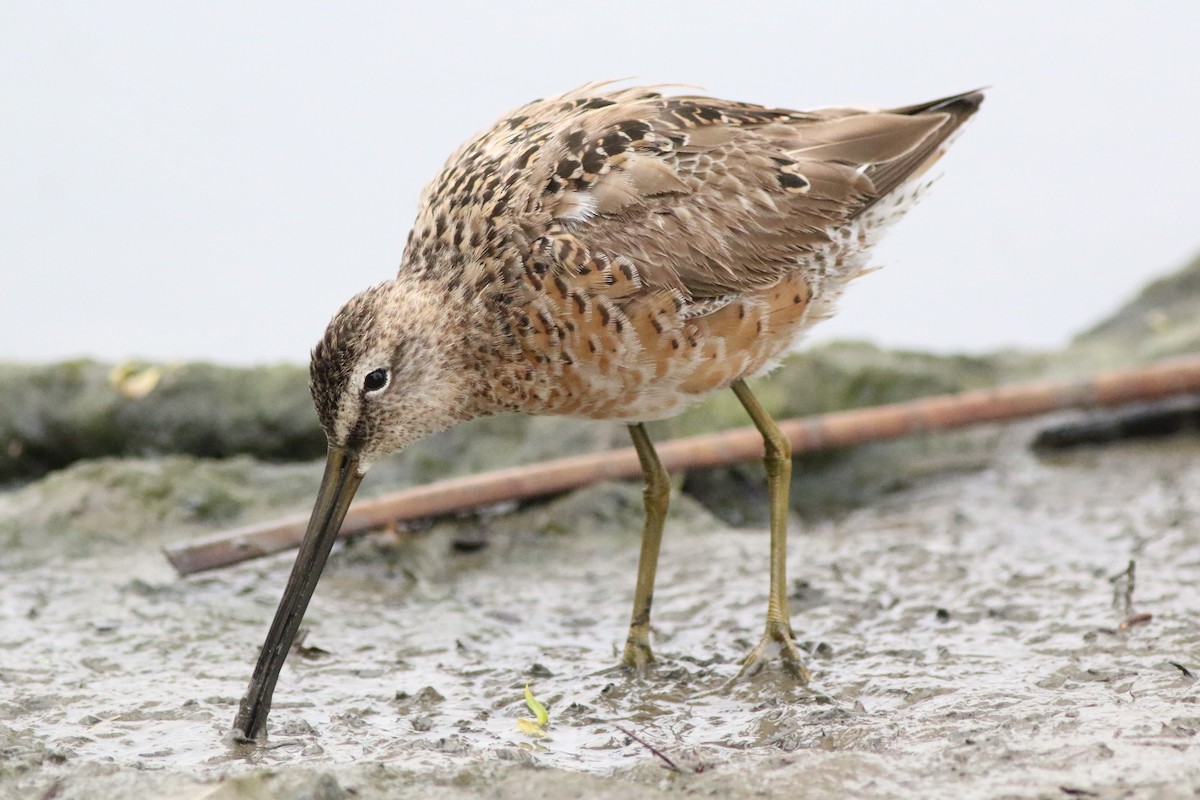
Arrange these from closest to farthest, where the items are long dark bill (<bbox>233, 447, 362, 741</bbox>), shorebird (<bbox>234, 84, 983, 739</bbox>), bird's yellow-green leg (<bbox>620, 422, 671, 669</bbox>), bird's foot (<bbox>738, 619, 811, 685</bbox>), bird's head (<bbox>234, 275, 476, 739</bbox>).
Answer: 1. long dark bill (<bbox>233, 447, 362, 741</bbox>)
2. bird's head (<bbox>234, 275, 476, 739</bbox>)
3. shorebird (<bbox>234, 84, 983, 739</bbox>)
4. bird's foot (<bbox>738, 619, 811, 685</bbox>)
5. bird's yellow-green leg (<bbox>620, 422, 671, 669</bbox>)

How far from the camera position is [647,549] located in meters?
4.79

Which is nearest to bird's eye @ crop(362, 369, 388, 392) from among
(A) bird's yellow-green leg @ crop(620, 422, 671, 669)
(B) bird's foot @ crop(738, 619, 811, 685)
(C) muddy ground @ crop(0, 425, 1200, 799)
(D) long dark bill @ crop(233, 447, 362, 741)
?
(D) long dark bill @ crop(233, 447, 362, 741)

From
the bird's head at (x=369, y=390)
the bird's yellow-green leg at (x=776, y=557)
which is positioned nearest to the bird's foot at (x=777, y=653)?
the bird's yellow-green leg at (x=776, y=557)

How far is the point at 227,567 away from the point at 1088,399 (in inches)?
152

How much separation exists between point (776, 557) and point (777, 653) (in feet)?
1.18

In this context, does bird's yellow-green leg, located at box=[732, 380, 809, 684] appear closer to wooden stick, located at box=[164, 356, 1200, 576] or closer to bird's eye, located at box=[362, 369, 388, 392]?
wooden stick, located at box=[164, 356, 1200, 576]

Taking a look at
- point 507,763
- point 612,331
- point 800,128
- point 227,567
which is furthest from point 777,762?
point 227,567

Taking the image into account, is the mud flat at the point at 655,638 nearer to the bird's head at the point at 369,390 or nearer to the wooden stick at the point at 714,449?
the wooden stick at the point at 714,449

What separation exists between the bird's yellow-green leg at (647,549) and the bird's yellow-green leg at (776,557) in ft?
1.16

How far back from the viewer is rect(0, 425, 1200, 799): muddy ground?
3262mm

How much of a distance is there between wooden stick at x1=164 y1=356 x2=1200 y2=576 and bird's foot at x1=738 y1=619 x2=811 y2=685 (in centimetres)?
139

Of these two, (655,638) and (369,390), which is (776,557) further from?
(369,390)

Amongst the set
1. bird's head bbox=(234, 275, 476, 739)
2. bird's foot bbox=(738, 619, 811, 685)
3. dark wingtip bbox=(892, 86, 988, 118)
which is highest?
dark wingtip bbox=(892, 86, 988, 118)

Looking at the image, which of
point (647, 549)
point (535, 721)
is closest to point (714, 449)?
point (647, 549)
